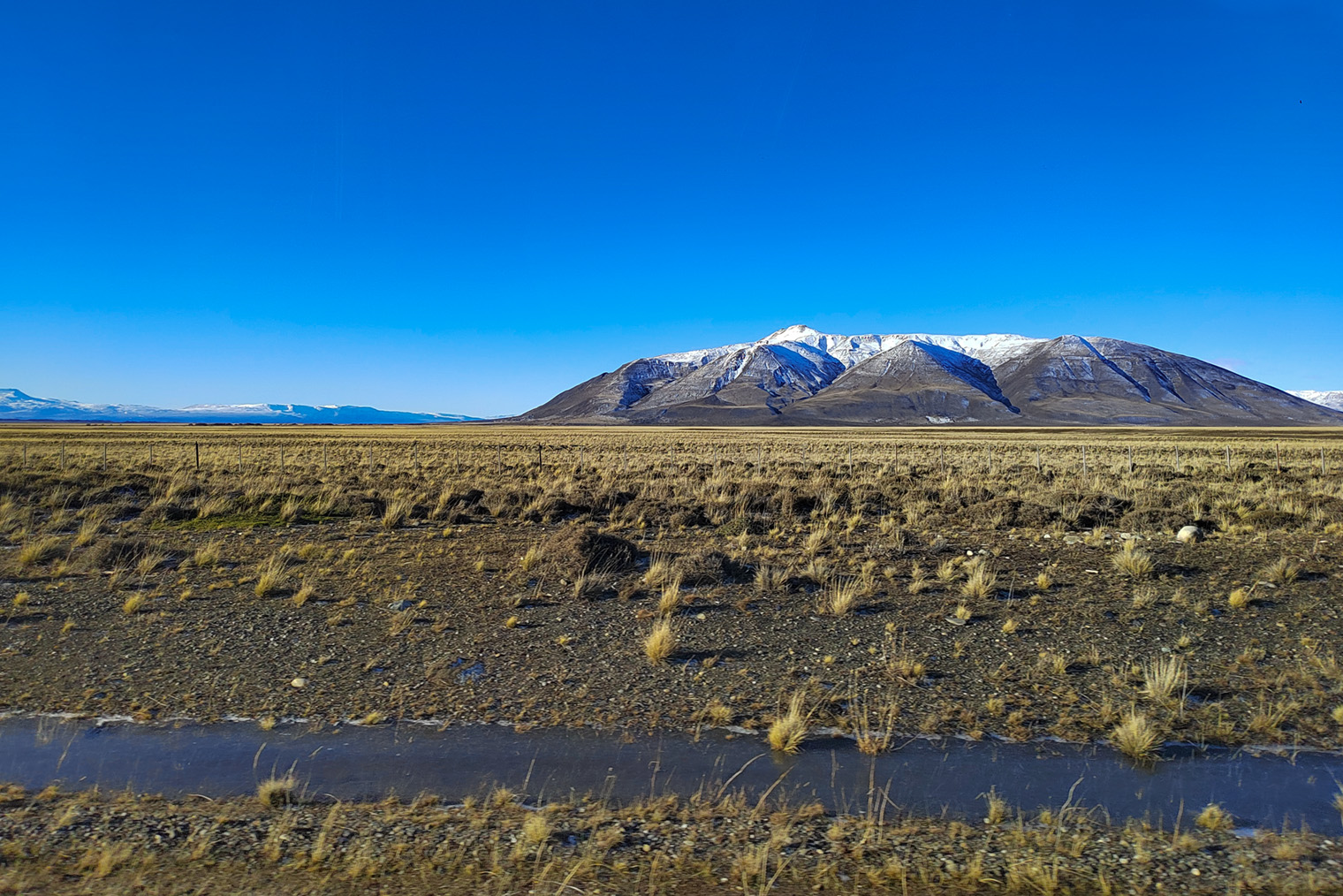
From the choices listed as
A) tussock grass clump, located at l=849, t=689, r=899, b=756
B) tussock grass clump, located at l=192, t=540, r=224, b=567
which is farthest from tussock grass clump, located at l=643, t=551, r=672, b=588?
tussock grass clump, located at l=192, t=540, r=224, b=567

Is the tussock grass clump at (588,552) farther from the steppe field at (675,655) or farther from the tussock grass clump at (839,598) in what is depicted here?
the tussock grass clump at (839,598)

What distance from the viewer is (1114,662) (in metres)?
8.41

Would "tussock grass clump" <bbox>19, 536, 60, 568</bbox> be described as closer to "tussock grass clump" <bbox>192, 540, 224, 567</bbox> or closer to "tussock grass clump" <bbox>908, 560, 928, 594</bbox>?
"tussock grass clump" <bbox>192, 540, 224, 567</bbox>

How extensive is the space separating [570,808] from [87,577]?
1101 centimetres

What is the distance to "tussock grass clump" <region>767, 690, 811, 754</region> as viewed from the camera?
6.39m

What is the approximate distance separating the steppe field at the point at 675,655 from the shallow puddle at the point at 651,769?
0.26 meters

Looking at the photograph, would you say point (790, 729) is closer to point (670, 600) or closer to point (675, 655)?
point (675, 655)

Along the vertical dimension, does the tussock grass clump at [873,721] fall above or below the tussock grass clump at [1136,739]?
below

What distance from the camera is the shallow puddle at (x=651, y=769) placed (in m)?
5.50

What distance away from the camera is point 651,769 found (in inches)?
236

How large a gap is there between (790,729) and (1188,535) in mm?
12369

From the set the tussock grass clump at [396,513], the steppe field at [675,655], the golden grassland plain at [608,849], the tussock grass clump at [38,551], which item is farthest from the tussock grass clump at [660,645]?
the tussock grass clump at [38,551]

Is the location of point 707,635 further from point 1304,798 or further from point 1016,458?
point 1016,458

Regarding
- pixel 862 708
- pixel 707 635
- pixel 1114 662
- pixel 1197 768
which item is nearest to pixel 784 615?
pixel 707 635
